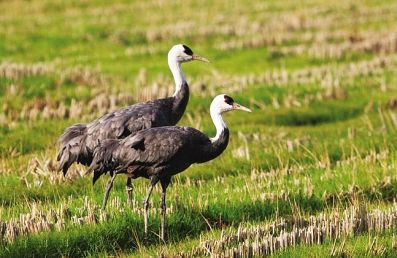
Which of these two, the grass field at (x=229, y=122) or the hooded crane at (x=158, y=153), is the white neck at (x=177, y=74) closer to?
the grass field at (x=229, y=122)

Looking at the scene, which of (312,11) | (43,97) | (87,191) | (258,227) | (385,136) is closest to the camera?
(258,227)

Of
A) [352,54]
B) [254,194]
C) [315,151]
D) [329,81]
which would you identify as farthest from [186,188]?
[352,54]

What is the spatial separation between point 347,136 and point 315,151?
2.11 metres

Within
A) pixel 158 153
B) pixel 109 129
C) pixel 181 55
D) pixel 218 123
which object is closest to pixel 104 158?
pixel 158 153

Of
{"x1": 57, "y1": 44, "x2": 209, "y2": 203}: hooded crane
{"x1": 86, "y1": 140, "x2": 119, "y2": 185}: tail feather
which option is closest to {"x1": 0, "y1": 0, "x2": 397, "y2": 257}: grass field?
{"x1": 86, "y1": 140, "x2": 119, "y2": 185}: tail feather

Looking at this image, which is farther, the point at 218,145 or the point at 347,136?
the point at 347,136

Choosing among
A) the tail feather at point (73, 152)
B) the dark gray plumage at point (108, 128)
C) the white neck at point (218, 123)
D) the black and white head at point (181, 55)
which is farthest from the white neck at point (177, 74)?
the white neck at point (218, 123)

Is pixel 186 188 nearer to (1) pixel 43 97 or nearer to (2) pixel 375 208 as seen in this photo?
(2) pixel 375 208

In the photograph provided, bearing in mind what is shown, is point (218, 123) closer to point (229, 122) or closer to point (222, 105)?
point (222, 105)

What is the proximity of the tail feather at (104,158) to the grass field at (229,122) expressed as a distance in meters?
0.47

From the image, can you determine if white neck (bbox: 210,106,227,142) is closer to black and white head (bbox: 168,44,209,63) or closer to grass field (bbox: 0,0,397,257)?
grass field (bbox: 0,0,397,257)

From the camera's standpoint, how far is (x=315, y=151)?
15953 mm

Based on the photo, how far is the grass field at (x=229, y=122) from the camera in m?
10.6

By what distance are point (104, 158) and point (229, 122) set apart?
8144 millimetres
